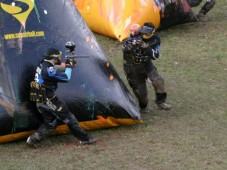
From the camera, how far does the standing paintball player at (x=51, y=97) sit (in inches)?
237

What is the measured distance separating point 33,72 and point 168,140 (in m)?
1.70

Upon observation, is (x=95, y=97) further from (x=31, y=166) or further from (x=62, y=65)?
(x=31, y=166)

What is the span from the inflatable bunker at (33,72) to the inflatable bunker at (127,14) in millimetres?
3144

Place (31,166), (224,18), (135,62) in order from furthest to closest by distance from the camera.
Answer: (224,18)
(135,62)
(31,166)

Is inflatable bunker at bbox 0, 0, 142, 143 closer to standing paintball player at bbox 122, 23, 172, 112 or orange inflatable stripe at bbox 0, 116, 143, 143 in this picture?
orange inflatable stripe at bbox 0, 116, 143, 143

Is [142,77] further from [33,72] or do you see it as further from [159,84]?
[33,72]

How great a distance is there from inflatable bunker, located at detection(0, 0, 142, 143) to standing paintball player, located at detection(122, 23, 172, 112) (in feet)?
1.13

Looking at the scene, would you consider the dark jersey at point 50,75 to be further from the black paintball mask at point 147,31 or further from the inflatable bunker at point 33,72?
the black paintball mask at point 147,31

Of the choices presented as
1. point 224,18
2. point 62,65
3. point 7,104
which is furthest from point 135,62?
point 224,18

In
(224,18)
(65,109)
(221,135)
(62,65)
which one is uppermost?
(62,65)

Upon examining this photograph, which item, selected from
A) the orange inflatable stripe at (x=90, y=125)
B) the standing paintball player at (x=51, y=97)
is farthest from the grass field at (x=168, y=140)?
the standing paintball player at (x=51, y=97)

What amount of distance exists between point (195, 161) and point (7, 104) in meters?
2.12

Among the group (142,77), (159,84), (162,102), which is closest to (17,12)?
(142,77)

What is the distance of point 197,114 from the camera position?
726 cm
